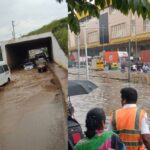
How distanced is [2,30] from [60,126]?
1.72 ft

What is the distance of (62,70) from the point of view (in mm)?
1970

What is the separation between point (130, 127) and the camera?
Answer: 3.25 m

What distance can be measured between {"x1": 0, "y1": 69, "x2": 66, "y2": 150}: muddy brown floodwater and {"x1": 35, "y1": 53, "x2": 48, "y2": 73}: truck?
25 mm

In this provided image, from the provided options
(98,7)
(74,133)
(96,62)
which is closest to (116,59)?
(96,62)

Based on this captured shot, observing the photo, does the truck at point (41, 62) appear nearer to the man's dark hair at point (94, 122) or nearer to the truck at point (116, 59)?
the man's dark hair at point (94, 122)

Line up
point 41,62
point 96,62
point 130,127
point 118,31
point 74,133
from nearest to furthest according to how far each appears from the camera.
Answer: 1. point 41,62
2. point 74,133
3. point 130,127
4. point 118,31
5. point 96,62

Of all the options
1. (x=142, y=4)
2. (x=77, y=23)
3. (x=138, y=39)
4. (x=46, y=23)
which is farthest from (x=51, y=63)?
(x=138, y=39)

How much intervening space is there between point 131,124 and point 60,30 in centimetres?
146

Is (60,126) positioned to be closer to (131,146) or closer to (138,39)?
(131,146)

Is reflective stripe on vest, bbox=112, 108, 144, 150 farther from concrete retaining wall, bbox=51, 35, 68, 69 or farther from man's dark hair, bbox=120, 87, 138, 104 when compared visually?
concrete retaining wall, bbox=51, 35, 68, 69

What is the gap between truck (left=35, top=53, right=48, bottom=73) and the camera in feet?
6.24

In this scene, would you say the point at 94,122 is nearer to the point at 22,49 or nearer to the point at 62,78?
the point at 62,78

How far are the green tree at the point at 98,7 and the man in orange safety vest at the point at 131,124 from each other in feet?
3.77

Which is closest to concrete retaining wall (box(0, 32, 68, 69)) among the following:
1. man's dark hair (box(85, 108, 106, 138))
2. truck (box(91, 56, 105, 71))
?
man's dark hair (box(85, 108, 106, 138))
